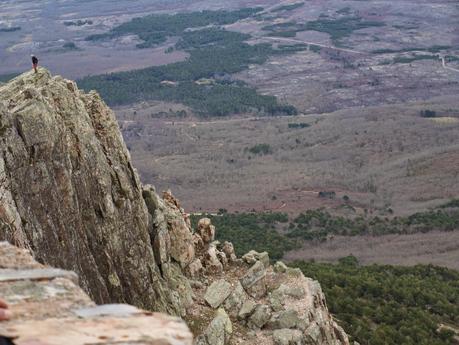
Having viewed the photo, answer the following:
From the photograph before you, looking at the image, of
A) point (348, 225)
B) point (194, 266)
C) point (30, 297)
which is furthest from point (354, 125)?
point (30, 297)

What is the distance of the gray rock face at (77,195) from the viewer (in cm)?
1806

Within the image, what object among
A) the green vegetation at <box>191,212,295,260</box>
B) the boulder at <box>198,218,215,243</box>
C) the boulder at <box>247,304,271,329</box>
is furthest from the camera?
the green vegetation at <box>191,212,295,260</box>

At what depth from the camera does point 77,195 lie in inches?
806

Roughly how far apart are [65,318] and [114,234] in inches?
517

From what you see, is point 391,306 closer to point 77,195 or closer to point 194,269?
point 194,269

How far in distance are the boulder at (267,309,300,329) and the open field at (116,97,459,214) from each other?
175 feet

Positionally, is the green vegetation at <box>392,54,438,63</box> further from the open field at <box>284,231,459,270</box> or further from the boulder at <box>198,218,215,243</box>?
the boulder at <box>198,218,215,243</box>

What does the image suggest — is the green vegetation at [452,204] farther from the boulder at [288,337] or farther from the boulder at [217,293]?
the boulder at [288,337]

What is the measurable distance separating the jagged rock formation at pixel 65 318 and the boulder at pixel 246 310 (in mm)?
16221

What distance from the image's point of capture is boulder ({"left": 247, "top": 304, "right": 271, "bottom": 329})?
83.3 ft

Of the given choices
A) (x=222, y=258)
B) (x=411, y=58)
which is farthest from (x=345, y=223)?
(x=411, y=58)

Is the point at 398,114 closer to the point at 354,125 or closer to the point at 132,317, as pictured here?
the point at 354,125

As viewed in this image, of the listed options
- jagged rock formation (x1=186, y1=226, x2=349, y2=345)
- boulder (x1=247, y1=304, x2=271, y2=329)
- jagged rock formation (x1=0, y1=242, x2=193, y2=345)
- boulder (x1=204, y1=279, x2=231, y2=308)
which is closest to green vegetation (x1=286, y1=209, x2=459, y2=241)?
jagged rock formation (x1=186, y1=226, x2=349, y2=345)

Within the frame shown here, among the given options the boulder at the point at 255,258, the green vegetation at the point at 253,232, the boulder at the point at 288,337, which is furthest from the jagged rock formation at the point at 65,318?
the green vegetation at the point at 253,232
